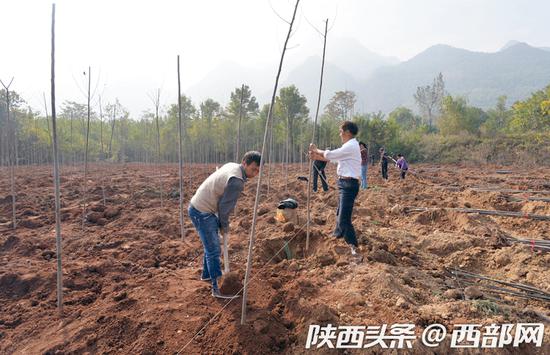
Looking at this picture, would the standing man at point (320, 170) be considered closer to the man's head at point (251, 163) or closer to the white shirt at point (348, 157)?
the white shirt at point (348, 157)

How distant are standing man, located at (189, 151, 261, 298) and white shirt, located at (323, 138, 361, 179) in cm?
114

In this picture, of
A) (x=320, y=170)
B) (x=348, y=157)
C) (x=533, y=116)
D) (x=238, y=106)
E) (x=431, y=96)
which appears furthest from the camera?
(x=431, y=96)

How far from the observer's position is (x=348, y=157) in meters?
3.72

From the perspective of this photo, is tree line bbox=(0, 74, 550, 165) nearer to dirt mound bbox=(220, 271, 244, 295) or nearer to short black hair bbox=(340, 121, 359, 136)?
short black hair bbox=(340, 121, 359, 136)

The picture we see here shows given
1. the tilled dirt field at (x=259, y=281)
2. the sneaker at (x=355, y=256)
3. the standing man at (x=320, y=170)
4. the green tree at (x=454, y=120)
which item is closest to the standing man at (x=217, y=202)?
the tilled dirt field at (x=259, y=281)

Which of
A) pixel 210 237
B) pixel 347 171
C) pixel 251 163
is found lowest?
pixel 210 237

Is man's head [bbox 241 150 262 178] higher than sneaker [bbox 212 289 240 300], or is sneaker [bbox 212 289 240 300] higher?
man's head [bbox 241 150 262 178]

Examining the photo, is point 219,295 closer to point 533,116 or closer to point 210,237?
point 210,237

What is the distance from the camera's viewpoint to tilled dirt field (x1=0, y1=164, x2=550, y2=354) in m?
2.49

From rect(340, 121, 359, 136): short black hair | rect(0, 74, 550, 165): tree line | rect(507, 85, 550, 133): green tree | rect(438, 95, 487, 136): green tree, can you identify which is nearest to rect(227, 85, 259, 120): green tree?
rect(0, 74, 550, 165): tree line

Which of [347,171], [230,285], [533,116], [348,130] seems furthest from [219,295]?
[533,116]

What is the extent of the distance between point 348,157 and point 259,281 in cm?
176

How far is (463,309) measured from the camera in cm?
263

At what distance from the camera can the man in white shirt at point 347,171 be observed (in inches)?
145
